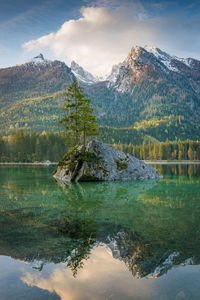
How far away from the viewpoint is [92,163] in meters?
33.1

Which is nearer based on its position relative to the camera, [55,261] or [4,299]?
[4,299]

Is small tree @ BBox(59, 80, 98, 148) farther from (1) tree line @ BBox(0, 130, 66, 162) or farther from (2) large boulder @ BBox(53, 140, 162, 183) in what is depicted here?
(1) tree line @ BBox(0, 130, 66, 162)

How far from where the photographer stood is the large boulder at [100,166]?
107ft

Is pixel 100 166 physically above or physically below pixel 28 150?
above

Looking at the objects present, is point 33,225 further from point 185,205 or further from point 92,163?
point 92,163

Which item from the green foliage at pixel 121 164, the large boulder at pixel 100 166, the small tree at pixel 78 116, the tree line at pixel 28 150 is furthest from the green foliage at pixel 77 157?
the tree line at pixel 28 150

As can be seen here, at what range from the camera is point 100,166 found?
110 ft

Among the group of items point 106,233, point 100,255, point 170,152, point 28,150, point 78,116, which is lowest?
point 170,152

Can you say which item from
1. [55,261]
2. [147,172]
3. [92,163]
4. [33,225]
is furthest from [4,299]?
[147,172]

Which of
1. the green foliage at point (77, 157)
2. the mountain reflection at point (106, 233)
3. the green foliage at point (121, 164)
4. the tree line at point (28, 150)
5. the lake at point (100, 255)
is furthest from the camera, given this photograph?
the tree line at point (28, 150)

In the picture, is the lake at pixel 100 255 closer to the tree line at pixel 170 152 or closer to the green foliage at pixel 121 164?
the green foliage at pixel 121 164

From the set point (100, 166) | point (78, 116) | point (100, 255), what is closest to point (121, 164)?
point (100, 166)

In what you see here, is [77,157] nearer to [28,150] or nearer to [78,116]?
[78,116]

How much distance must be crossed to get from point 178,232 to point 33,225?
224 inches
